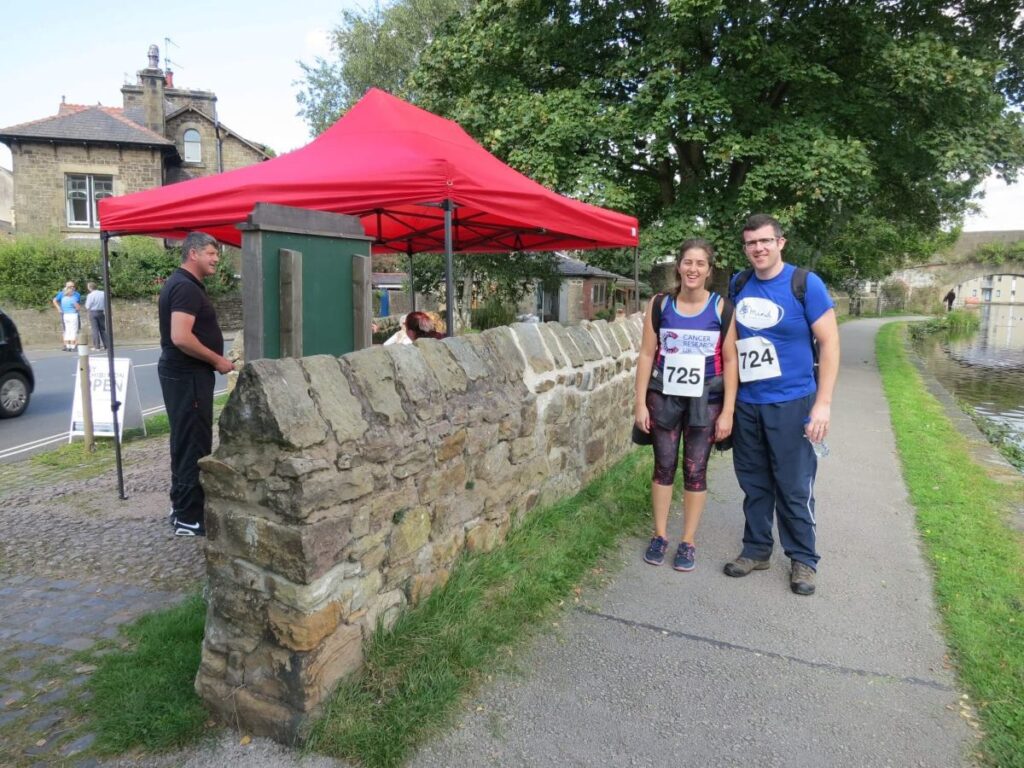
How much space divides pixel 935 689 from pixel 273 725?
8.38 ft

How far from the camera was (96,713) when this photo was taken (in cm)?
243

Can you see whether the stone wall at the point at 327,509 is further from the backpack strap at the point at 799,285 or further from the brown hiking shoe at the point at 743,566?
the backpack strap at the point at 799,285

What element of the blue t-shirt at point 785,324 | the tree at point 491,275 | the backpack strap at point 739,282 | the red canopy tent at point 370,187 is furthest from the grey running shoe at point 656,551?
the tree at point 491,275

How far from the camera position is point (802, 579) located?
11.5 feet

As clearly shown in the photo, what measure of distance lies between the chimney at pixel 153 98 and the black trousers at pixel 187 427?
28.8 meters

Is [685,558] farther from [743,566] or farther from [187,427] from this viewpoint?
[187,427]

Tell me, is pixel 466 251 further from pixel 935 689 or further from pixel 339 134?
pixel 935 689

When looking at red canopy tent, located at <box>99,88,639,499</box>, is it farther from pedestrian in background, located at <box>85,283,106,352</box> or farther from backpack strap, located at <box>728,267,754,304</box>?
pedestrian in background, located at <box>85,283,106,352</box>

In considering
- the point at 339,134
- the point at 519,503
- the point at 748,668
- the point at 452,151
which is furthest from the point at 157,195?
the point at 748,668

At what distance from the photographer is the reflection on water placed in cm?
1266

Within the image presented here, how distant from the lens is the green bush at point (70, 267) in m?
20.7

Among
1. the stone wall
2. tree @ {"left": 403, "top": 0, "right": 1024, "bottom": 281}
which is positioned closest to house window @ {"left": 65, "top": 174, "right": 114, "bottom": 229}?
tree @ {"left": 403, "top": 0, "right": 1024, "bottom": 281}

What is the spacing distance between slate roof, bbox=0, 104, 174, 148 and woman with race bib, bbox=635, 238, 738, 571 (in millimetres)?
27127

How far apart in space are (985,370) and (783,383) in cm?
1946
